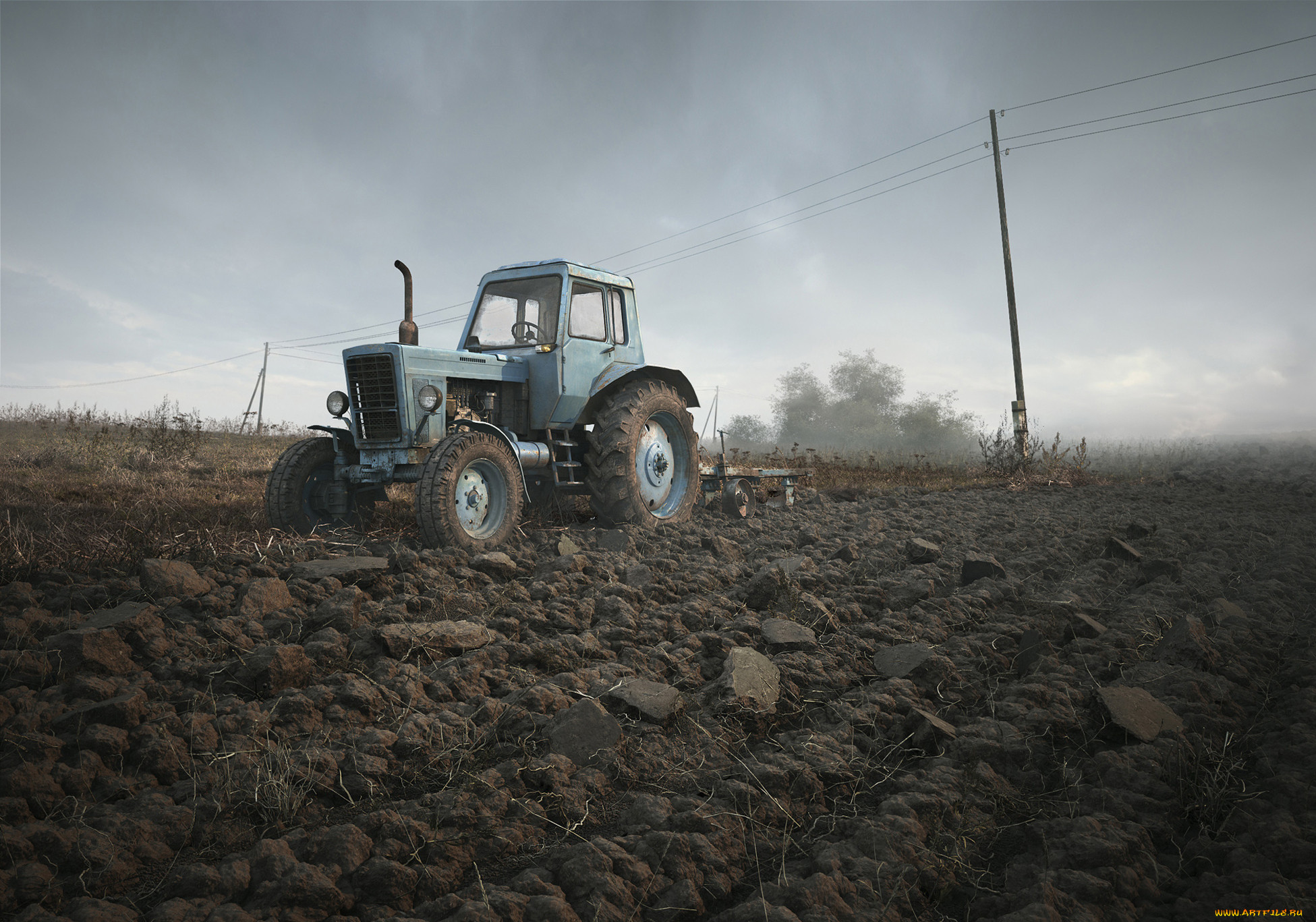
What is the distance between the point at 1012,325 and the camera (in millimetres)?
14242

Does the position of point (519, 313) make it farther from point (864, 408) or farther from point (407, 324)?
point (864, 408)

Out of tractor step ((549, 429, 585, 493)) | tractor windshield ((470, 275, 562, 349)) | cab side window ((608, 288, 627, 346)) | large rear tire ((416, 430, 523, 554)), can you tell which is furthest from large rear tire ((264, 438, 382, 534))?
cab side window ((608, 288, 627, 346))

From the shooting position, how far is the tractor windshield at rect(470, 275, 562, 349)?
6.14m

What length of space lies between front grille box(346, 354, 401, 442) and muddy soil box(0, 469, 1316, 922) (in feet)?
4.89

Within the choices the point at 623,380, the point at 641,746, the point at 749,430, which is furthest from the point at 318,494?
the point at 749,430

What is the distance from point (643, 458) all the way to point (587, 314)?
1.44 metres

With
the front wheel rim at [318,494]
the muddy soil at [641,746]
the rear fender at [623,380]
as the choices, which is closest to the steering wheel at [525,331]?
the rear fender at [623,380]

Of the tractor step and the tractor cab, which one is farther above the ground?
the tractor cab

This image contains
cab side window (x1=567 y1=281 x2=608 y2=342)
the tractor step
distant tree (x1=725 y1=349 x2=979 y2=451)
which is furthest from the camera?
distant tree (x1=725 y1=349 x2=979 y2=451)

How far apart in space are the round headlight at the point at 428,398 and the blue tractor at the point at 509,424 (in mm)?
11

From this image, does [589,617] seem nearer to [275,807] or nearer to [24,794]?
[275,807]

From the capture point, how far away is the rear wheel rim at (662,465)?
629 centimetres

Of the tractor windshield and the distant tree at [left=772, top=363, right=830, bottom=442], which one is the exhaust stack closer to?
the tractor windshield

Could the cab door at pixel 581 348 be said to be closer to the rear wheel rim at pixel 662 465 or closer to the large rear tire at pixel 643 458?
the large rear tire at pixel 643 458
